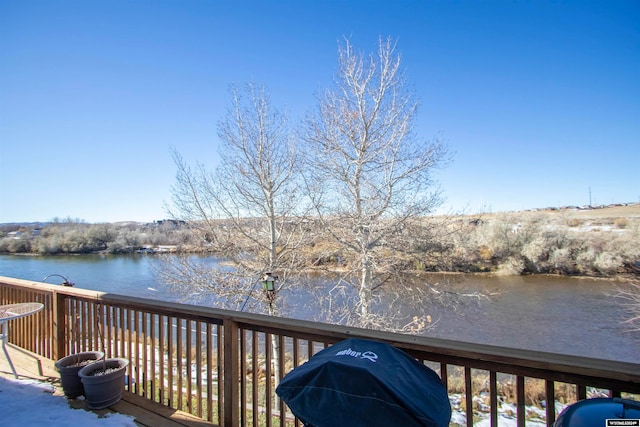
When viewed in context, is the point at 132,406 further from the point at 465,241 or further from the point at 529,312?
the point at 529,312

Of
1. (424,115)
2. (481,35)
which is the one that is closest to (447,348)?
(424,115)

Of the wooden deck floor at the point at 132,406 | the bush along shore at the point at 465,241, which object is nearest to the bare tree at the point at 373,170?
the bush along shore at the point at 465,241

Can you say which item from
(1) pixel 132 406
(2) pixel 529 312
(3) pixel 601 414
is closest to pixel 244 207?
(1) pixel 132 406

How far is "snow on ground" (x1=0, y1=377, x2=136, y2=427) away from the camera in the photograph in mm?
2049

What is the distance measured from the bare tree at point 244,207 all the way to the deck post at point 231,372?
498 centimetres

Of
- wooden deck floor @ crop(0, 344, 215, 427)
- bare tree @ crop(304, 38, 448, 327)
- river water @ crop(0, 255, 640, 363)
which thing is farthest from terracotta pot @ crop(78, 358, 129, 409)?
river water @ crop(0, 255, 640, 363)

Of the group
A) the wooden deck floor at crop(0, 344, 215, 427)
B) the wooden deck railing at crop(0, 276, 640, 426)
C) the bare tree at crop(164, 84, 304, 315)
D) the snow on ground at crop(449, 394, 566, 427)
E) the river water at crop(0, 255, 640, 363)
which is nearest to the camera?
the wooden deck railing at crop(0, 276, 640, 426)

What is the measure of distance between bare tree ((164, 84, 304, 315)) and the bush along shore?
26cm

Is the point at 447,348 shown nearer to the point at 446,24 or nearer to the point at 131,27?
the point at 131,27

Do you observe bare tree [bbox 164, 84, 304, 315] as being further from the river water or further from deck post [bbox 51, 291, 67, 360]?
deck post [bbox 51, 291, 67, 360]

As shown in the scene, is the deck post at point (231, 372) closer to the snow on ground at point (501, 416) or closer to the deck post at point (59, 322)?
the deck post at point (59, 322)

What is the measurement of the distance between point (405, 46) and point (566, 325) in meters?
10.7

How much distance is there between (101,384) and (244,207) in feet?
17.5

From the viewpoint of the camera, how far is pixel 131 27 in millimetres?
5848
